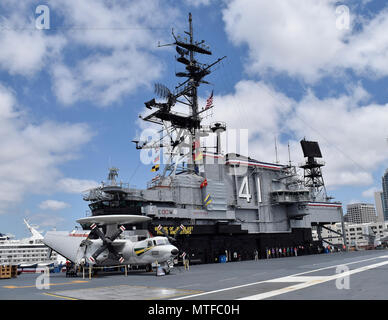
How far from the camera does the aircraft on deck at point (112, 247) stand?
89.4 feet

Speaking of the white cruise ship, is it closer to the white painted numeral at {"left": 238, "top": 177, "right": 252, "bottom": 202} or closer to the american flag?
the white painted numeral at {"left": 238, "top": 177, "right": 252, "bottom": 202}

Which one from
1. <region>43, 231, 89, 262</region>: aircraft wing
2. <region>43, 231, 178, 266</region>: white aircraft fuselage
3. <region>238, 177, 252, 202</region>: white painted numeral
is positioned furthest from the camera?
<region>238, 177, 252, 202</region>: white painted numeral

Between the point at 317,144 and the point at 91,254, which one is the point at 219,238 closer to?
the point at 91,254

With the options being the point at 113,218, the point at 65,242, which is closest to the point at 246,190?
the point at 113,218

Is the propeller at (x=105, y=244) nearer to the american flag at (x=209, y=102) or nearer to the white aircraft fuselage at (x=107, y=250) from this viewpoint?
the white aircraft fuselage at (x=107, y=250)

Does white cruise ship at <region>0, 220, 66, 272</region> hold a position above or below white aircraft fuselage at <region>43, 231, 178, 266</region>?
below

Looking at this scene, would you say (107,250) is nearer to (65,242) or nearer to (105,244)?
(105,244)

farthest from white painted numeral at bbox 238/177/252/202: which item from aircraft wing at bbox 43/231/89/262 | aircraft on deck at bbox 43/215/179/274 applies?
aircraft wing at bbox 43/231/89/262

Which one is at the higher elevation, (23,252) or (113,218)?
(113,218)

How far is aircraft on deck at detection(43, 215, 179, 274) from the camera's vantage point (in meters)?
27.2

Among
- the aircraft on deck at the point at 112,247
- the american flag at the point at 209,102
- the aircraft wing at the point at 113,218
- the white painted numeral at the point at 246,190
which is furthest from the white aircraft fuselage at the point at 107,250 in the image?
the american flag at the point at 209,102

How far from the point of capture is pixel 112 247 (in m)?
29.0
